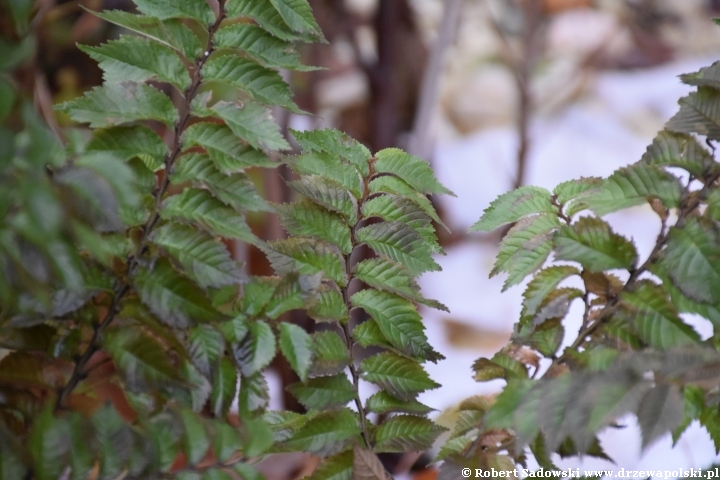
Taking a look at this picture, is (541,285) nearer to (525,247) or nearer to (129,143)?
(525,247)

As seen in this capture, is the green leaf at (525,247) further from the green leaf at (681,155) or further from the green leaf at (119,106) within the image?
the green leaf at (119,106)

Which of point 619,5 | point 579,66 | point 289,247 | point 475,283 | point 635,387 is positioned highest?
point 619,5

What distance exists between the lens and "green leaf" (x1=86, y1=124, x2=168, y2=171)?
41 cm

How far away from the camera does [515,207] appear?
0.46 m

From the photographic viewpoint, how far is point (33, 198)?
0.28 metres

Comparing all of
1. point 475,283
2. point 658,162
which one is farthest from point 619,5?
point 658,162

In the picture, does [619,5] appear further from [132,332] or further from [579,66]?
[132,332]

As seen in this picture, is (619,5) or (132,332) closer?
(132,332)

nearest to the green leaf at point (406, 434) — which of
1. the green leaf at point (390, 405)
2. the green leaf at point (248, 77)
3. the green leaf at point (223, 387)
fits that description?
the green leaf at point (390, 405)

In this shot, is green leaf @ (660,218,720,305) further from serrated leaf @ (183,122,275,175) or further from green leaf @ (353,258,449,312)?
serrated leaf @ (183,122,275,175)

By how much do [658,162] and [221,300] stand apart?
11.4 inches

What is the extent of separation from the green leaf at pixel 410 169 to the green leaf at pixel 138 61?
137 mm

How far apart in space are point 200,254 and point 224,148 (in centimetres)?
7

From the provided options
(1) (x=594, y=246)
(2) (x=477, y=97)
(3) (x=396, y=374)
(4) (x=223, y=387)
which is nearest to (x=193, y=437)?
(4) (x=223, y=387)
